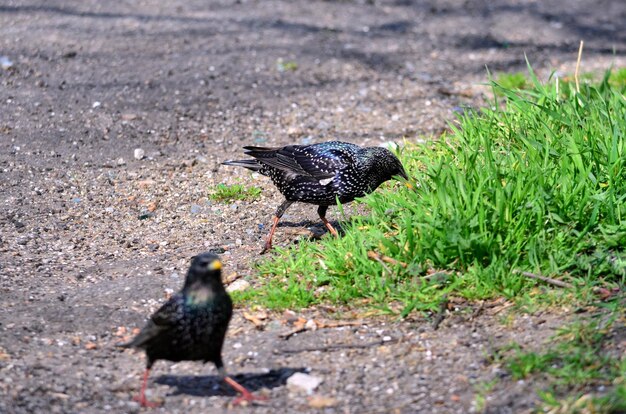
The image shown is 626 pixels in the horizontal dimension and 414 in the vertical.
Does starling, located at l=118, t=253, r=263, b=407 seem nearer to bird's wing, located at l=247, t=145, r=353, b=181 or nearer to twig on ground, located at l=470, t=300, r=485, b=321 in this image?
twig on ground, located at l=470, t=300, r=485, b=321

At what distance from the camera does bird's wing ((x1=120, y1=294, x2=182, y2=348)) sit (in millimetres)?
4215

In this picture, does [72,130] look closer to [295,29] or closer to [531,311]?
[295,29]

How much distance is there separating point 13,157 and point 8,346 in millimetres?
3234

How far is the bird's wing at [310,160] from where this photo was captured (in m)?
6.18

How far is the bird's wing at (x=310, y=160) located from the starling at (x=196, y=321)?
210cm

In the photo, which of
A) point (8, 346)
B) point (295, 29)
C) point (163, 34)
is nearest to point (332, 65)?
point (295, 29)

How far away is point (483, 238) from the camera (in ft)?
16.8

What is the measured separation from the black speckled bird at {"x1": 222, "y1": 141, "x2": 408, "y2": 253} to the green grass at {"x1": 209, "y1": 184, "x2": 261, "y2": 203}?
0.76 m

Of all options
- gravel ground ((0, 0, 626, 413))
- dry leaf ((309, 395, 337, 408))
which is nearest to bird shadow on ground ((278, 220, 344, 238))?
gravel ground ((0, 0, 626, 413))

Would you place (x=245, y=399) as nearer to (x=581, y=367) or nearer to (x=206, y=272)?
(x=206, y=272)

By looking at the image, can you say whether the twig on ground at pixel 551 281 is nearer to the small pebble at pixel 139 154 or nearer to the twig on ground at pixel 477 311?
the twig on ground at pixel 477 311

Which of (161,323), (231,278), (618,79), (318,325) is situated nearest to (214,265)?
(161,323)

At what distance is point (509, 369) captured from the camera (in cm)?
436

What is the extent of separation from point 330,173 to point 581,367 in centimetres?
248
